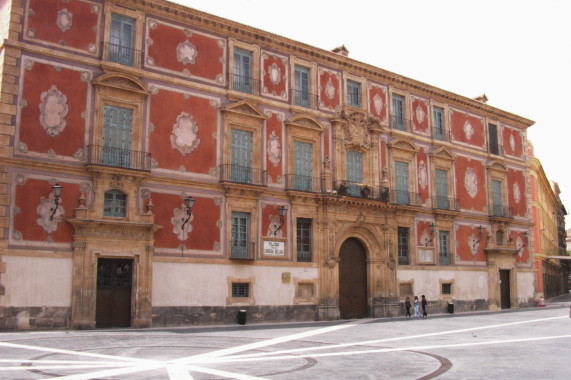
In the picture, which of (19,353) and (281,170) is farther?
(281,170)

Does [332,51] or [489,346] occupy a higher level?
[332,51]

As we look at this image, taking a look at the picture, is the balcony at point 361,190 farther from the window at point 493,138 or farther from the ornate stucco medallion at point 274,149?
the window at point 493,138

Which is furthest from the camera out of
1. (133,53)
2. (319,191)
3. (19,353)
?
(319,191)

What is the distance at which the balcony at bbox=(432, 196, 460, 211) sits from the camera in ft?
118

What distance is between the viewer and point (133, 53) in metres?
25.1

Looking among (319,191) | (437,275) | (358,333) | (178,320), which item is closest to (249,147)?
(319,191)

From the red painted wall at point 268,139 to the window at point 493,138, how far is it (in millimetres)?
19144

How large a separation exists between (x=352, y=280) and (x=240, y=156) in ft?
31.4

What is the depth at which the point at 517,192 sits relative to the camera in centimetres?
4288

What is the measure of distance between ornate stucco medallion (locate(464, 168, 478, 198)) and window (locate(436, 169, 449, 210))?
78.1 inches

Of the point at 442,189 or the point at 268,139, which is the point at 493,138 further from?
the point at 268,139

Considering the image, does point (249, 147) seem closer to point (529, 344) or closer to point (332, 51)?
point (332, 51)

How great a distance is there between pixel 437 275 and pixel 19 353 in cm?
2650

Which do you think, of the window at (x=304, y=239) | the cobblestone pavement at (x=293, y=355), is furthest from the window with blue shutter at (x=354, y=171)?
the cobblestone pavement at (x=293, y=355)
